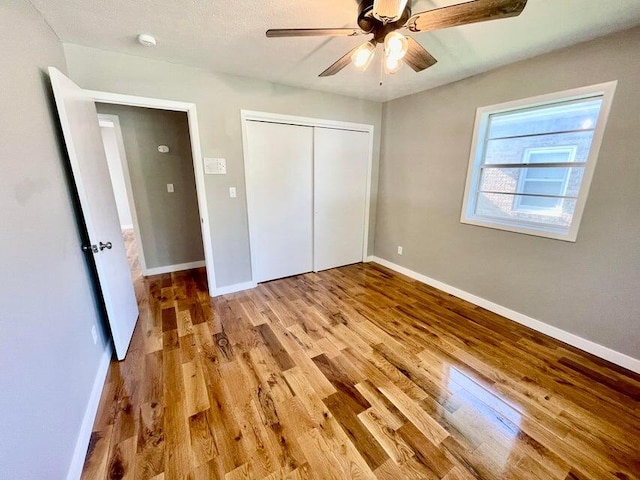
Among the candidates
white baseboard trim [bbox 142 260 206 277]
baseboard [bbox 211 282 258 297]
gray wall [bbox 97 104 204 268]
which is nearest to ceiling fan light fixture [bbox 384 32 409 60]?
baseboard [bbox 211 282 258 297]

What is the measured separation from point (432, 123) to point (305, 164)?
1.56m

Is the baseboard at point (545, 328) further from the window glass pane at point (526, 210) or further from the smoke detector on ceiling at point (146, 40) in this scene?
the smoke detector on ceiling at point (146, 40)

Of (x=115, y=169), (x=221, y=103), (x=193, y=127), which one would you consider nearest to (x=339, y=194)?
(x=221, y=103)

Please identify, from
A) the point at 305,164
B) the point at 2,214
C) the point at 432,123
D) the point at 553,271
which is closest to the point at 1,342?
the point at 2,214

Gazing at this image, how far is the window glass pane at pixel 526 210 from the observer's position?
84.7 inches

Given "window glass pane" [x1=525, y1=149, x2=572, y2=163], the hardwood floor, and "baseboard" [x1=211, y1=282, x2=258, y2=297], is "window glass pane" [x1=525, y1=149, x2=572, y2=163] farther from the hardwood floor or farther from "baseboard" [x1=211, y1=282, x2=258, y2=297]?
"baseboard" [x1=211, y1=282, x2=258, y2=297]

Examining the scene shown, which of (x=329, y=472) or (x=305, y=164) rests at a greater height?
(x=305, y=164)

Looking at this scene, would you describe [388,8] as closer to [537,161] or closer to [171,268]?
[537,161]

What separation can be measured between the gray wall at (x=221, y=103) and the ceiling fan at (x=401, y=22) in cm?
144

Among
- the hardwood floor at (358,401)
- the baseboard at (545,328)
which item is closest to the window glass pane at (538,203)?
the baseboard at (545,328)

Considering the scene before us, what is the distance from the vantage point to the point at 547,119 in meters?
2.19

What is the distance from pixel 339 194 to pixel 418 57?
210 centimetres

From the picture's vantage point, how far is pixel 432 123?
115 inches

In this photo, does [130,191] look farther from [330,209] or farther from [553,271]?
[553,271]
